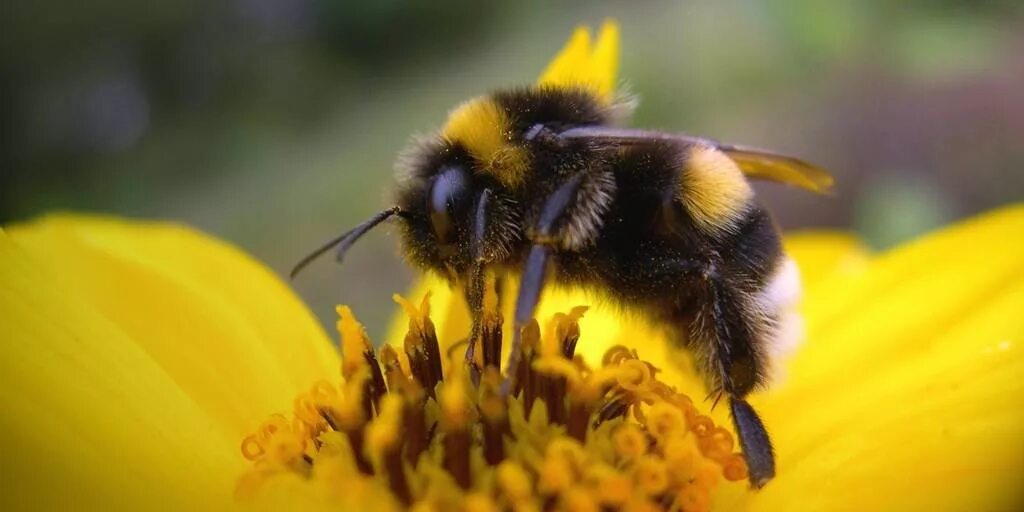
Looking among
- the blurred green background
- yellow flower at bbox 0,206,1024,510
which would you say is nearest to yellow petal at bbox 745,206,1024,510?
yellow flower at bbox 0,206,1024,510

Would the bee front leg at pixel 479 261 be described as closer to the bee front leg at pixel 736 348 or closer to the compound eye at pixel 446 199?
the compound eye at pixel 446 199

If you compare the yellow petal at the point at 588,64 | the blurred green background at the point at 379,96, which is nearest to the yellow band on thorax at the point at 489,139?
the yellow petal at the point at 588,64

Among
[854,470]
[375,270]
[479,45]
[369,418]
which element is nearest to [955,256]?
[854,470]

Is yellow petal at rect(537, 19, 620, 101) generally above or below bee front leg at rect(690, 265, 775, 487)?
above

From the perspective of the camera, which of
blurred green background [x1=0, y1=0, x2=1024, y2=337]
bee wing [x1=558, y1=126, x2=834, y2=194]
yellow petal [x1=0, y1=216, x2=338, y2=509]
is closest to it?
yellow petal [x1=0, y1=216, x2=338, y2=509]

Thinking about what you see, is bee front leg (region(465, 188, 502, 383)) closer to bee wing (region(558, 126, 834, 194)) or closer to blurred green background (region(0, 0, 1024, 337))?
bee wing (region(558, 126, 834, 194))

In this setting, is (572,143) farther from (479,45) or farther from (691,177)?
(479,45)
